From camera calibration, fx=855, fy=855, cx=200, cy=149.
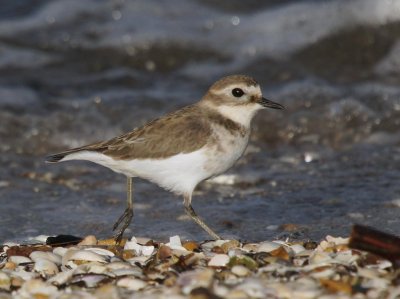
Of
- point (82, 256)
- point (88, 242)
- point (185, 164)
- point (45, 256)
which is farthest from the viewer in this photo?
point (185, 164)

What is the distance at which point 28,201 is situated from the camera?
7.20m

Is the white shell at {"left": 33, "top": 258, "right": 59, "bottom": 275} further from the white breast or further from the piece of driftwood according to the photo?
the piece of driftwood

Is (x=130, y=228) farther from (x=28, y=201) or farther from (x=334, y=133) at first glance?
(x=334, y=133)

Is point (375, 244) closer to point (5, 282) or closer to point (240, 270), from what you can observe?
point (240, 270)

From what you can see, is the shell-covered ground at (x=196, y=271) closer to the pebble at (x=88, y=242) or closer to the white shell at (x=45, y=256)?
the white shell at (x=45, y=256)

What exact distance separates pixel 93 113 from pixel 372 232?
5.75 meters

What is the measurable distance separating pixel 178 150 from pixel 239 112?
1.99ft

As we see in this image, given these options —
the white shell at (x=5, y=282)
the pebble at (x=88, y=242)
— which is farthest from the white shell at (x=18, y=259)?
the pebble at (x=88, y=242)

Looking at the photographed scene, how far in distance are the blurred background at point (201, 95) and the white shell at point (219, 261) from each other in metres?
1.50

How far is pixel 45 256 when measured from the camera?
5.02 metres

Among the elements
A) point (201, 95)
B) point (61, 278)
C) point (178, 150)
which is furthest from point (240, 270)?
point (201, 95)

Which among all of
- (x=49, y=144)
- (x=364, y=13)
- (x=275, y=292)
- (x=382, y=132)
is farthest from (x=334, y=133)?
(x=275, y=292)

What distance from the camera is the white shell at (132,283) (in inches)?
170

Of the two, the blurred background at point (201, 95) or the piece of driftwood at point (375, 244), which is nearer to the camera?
the piece of driftwood at point (375, 244)
